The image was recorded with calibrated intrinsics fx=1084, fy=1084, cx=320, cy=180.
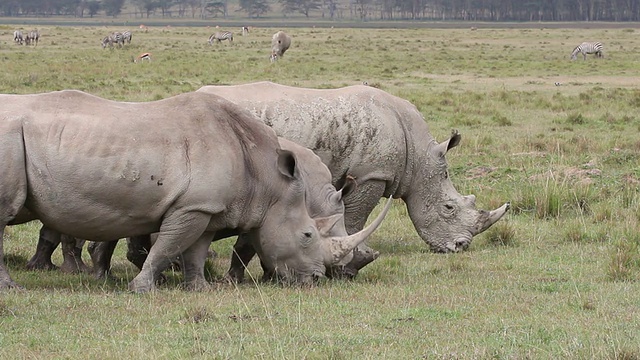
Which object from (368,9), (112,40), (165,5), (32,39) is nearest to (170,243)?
(112,40)

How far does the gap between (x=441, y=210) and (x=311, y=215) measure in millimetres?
2525

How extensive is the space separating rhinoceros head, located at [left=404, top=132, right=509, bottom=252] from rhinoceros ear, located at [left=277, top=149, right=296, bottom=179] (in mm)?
2669

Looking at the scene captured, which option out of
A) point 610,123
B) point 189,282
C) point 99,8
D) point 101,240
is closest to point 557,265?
point 189,282

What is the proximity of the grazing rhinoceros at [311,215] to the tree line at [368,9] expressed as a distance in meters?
136

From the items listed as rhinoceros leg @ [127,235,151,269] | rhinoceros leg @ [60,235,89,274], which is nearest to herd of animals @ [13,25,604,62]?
rhinoceros leg @ [60,235,89,274]

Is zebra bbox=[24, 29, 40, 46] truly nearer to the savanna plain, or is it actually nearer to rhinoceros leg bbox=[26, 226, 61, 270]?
the savanna plain

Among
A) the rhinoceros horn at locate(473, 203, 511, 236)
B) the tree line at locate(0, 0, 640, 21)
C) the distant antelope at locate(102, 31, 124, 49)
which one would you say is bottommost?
the tree line at locate(0, 0, 640, 21)

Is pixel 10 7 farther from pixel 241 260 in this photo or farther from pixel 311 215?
pixel 311 215

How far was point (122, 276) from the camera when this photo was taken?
9.09 metres

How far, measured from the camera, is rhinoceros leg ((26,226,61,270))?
30.3 ft

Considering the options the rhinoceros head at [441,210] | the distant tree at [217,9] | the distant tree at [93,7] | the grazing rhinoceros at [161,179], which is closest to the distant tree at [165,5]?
the distant tree at [217,9]

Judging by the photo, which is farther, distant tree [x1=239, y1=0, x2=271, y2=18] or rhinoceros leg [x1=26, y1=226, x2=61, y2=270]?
distant tree [x1=239, y1=0, x2=271, y2=18]

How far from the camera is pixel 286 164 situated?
862 cm

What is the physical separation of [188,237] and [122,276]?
107 cm
